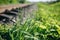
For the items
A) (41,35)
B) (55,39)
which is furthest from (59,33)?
(41,35)

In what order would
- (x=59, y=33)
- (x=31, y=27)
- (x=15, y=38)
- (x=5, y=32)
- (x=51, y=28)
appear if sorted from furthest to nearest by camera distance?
(x=51, y=28) < (x=59, y=33) < (x=31, y=27) < (x=5, y=32) < (x=15, y=38)

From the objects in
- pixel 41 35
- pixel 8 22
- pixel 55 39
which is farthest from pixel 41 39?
pixel 8 22

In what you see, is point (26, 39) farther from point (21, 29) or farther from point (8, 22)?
point (8, 22)

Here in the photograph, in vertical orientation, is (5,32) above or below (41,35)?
above

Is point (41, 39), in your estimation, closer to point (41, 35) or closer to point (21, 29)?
point (41, 35)

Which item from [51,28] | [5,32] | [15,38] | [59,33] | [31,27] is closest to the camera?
[15,38]

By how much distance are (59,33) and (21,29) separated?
1266 mm

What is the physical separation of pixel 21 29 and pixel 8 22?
1.01 m

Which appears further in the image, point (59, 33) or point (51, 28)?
point (51, 28)

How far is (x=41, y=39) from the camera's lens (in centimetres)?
417

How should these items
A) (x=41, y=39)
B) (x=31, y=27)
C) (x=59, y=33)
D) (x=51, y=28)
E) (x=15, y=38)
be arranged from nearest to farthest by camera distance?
(x=15, y=38)
(x=41, y=39)
(x=31, y=27)
(x=59, y=33)
(x=51, y=28)

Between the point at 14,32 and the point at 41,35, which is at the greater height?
the point at 14,32

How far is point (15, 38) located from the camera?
3582 mm

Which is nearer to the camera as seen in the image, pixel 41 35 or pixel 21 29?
pixel 21 29
